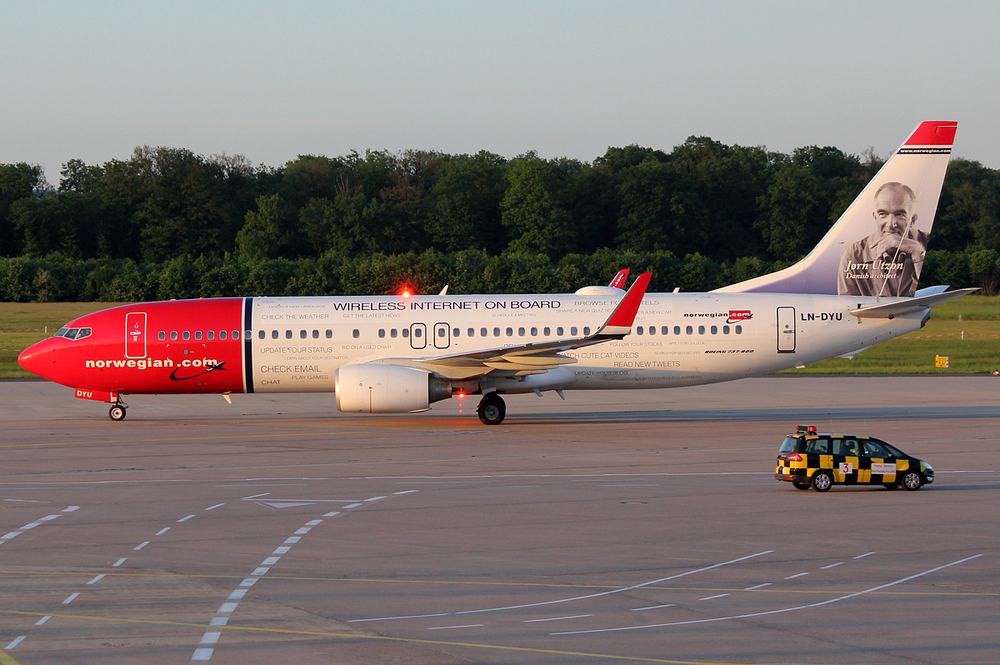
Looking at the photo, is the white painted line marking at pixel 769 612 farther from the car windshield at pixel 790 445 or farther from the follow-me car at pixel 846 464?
the car windshield at pixel 790 445

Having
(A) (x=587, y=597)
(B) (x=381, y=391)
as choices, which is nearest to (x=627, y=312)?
(B) (x=381, y=391)

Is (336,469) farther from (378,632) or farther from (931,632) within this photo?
(931,632)

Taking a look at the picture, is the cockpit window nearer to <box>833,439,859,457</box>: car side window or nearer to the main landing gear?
the main landing gear

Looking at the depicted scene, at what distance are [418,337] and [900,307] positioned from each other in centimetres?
1530

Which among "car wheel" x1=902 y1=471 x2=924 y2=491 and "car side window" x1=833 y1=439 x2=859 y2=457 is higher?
"car side window" x1=833 y1=439 x2=859 y2=457

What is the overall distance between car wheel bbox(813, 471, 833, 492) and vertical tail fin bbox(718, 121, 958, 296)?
48.9 ft

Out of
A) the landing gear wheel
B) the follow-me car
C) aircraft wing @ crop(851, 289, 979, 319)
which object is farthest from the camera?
the landing gear wheel

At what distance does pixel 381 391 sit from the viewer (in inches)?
1189

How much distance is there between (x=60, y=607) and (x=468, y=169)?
10046 cm

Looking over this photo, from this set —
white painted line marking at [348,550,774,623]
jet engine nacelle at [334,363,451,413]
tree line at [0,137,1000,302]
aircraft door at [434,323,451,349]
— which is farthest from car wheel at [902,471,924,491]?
tree line at [0,137,1000,302]

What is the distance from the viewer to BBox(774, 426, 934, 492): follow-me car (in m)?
20.2

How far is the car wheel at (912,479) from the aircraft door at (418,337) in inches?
649

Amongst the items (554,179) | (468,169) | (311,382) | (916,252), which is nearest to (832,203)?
(554,179)

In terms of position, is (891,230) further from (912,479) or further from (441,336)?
(912,479)
